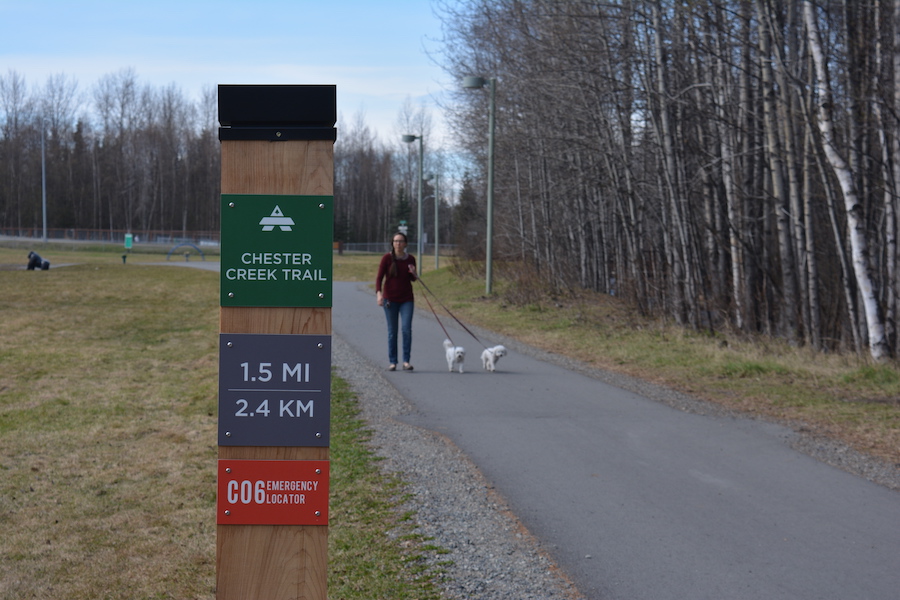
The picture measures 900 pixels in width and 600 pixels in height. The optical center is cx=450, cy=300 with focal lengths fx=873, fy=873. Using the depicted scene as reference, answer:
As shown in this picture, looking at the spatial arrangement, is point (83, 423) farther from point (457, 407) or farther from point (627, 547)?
point (627, 547)

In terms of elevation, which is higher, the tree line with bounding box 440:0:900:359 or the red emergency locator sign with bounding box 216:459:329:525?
the tree line with bounding box 440:0:900:359

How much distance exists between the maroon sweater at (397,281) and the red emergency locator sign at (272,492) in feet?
29.2

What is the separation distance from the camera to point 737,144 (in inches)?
664

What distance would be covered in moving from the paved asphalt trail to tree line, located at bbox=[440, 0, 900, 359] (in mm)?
5380

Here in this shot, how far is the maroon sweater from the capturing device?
40.0ft

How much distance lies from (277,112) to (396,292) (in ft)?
30.0

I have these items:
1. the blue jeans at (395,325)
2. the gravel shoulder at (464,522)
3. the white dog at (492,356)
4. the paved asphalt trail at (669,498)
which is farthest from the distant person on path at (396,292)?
the gravel shoulder at (464,522)

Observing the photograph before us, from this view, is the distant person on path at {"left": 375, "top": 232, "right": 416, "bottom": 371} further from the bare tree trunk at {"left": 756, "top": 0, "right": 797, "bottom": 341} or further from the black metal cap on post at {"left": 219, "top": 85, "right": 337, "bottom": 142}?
the black metal cap on post at {"left": 219, "top": 85, "right": 337, "bottom": 142}

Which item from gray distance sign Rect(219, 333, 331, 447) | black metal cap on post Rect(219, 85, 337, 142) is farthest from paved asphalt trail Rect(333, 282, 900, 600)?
black metal cap on post Rect(219, 85, 337, 142)

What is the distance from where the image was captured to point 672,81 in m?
17.8

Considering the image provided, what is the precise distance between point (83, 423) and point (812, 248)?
34.4 ft

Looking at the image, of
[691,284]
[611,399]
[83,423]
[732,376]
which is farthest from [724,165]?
[83,423]

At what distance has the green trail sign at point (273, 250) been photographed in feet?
10.6

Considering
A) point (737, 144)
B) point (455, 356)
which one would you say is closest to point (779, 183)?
point (737, 144)
